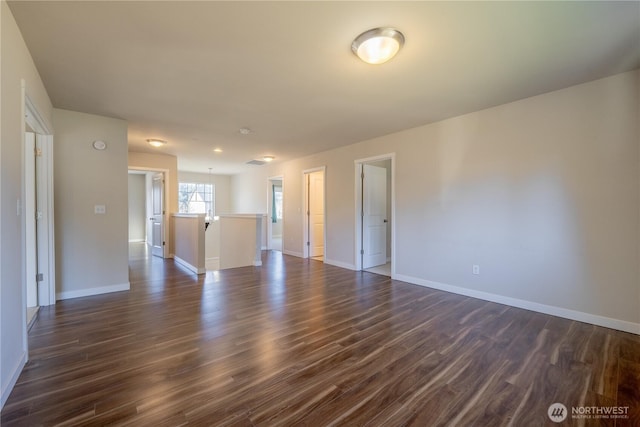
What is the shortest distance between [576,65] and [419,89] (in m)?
1.33

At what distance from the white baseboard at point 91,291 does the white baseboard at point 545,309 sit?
14.4 feet


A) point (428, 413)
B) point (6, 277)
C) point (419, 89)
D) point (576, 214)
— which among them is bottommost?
point (428, 413)

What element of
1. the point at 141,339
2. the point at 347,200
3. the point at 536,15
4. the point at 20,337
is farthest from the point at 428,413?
the point at 347,200

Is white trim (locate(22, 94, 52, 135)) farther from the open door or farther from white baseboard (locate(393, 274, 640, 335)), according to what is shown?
white baseboard (locate(393, 274, 640, 335))

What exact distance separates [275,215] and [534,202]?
6.86 m

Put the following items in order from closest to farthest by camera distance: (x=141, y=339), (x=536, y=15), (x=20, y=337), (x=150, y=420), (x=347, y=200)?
1. (x=150, y=420)
2. (x=536, y=15)
3. (x=20, y=337)
4. (x=141, y=339)
5. (x=347, y=200)

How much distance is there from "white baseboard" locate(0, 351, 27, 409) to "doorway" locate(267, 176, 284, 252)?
5443mm

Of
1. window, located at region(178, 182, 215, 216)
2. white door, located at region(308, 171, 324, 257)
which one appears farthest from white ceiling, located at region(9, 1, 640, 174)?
window, located at region(178, 182, 215, 216)

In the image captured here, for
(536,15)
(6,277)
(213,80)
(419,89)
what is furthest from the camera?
(419,89)

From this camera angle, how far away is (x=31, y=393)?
1.70m

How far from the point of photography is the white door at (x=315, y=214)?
672 centimetres

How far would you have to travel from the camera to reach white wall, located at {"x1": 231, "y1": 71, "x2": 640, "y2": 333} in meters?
2.60

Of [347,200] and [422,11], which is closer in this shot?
[422,11]

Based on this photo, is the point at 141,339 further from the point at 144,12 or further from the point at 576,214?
the point at 576,214
